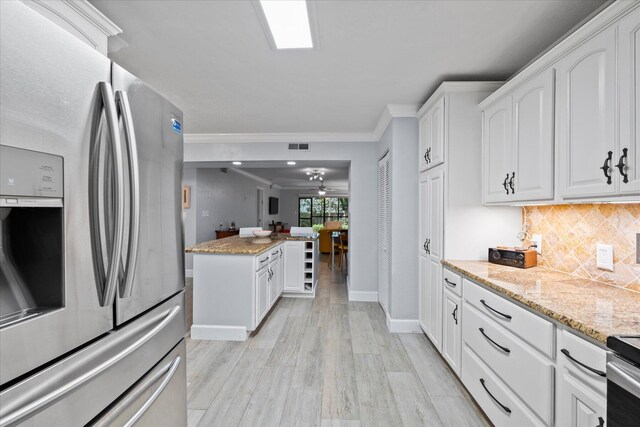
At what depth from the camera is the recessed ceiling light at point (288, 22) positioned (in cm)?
169

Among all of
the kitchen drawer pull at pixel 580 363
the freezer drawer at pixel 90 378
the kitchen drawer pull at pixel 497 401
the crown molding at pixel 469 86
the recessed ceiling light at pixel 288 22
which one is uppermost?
the recessed ceiling light at pixel 288 22

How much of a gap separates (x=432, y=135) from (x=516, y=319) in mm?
1834

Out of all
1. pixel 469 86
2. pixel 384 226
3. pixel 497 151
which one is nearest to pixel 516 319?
pixel 497 151

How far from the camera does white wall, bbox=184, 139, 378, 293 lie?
4.37m

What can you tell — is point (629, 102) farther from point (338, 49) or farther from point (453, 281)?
point (338, 49)

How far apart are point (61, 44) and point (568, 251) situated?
2.73 metres

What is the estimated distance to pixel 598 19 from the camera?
137 cm

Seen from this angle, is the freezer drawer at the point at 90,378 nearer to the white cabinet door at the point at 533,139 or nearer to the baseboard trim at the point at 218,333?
the baseboard trim at the point at 218,333

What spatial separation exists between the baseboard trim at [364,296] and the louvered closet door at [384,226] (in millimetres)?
165

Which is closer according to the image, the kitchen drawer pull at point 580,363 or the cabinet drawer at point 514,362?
the kitchen drawer pull at point 580,363

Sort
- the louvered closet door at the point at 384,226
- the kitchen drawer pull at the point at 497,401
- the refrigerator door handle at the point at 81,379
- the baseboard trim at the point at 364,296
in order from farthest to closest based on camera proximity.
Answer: the baseboard trim at the point at 364,296 < the louvered closet door at the point at 384,226 < the kitchen drawer pull at the point at 497,401 < the refrigerator door handle at the point at 81,379

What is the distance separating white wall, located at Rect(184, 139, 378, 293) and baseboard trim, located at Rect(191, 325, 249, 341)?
189 cm

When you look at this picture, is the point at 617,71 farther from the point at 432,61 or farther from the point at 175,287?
the point at 175,287

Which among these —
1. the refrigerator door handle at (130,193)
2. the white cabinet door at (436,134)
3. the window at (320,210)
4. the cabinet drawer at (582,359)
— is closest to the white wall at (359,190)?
the white cabinet door at (436,134)
